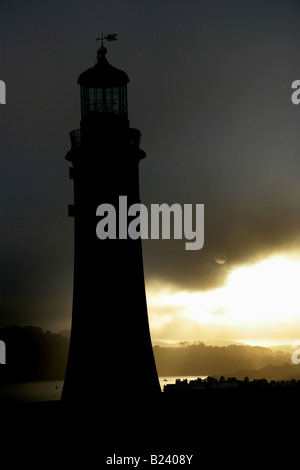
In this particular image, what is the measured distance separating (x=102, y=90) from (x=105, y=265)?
250 inches

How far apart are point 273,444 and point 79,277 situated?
8782 mm

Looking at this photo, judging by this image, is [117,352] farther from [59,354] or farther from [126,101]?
[59,354]

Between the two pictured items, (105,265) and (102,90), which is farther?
(102,90)

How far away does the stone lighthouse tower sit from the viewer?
25562 millimetres

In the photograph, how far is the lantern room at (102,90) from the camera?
26875 millimetres

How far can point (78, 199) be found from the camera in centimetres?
2661

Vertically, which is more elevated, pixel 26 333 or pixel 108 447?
pixel 26 333

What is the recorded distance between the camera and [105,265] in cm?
2589

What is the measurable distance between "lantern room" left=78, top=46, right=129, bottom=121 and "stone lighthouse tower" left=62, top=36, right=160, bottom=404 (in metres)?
0.04

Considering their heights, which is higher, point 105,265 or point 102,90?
point 102,90

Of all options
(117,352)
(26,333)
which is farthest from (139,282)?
(26,333)

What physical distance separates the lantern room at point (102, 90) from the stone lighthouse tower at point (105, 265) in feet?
0.12
